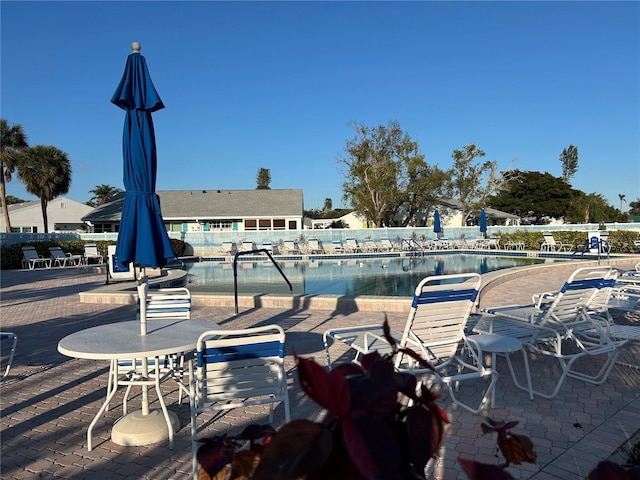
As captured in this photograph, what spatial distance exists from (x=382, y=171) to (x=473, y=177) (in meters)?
8.83

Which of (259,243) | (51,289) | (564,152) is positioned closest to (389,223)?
(259,243)

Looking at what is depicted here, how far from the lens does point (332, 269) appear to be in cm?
Answer: 1823

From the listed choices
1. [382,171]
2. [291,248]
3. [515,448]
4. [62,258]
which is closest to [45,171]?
[62,258]

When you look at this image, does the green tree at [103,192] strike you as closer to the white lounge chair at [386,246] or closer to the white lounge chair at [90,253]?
the white lounge chair at [90,253]

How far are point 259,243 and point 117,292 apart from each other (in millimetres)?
17013

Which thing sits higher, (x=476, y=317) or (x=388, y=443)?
(x=388, y=443)

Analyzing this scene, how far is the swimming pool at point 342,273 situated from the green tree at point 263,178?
66.3 meters

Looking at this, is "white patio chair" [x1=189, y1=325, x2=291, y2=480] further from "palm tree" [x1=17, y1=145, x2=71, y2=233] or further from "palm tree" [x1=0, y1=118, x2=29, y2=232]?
"palm tree" [x1=17, y1=145, x2=71, y2=233]

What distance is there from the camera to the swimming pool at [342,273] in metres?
13.0

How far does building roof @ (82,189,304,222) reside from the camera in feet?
117

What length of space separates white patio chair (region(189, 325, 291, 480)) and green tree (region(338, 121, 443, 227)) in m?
35.7

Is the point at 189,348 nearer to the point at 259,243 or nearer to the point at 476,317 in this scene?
the point at 476,317

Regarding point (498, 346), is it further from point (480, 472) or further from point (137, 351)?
point (480, 472)

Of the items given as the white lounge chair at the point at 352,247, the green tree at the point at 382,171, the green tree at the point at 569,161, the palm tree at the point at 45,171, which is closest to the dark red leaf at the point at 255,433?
the white lounge chair at the point at 352,247
